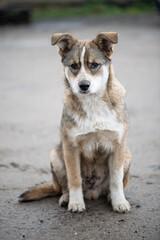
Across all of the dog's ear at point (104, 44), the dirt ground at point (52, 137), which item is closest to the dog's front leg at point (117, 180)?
the dirt ground at point (52, 137)

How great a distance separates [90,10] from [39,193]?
17263mm

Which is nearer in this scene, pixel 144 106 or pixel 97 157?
pixel 97 157

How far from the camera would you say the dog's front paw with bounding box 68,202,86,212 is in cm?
421

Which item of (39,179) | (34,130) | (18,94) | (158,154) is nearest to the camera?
(39,179)

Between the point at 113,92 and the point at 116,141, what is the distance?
0.56 meters

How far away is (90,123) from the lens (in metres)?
4.07

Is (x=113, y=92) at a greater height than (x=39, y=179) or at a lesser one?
greater

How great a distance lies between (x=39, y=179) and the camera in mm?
5121

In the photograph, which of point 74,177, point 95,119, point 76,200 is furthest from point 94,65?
point 76,200

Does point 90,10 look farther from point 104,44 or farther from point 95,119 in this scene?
point 95,119

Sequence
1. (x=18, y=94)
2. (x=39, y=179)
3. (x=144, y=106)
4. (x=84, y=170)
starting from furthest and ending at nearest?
(x=18, y=94)
(x=144, y=106)
(x=39, y=179)
(x=84, y=170)

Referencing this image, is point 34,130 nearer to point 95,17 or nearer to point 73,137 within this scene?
point 73,137

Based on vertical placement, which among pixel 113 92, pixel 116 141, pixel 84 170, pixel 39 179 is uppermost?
pixel 113 92

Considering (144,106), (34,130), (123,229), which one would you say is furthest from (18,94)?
(123,229)
